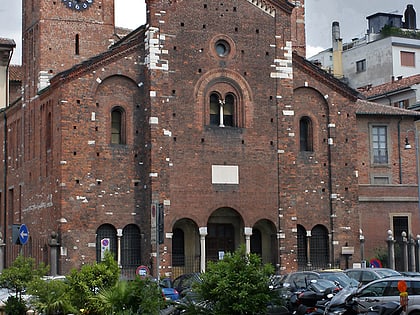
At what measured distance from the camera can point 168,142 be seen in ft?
132

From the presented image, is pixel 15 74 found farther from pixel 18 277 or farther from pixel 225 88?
pixel 18 277

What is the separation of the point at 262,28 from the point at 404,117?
12.3m

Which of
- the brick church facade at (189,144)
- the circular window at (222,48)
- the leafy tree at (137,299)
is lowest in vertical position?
the leafy tree at (137,299)

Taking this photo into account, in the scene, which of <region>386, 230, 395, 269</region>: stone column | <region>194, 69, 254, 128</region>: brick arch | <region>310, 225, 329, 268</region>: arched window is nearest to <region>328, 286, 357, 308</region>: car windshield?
<region>194, 69, 254, 128</region>: brick arch

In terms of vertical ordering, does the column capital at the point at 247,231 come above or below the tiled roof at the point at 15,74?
below

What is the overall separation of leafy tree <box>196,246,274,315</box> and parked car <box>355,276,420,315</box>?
5030 mm

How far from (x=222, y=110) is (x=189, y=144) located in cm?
270

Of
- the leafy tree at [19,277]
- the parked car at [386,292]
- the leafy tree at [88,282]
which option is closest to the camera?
the leafy tree at [88,282]

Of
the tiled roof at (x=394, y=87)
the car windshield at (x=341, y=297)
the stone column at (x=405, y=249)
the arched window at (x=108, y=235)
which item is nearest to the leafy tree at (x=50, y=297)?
the car windshield at (x=341, y=297)

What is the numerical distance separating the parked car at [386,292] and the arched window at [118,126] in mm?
20192

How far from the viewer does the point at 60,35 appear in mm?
45625

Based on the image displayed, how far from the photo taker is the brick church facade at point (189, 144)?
129 feet

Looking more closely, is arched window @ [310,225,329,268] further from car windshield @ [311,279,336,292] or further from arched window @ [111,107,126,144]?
car windshield @ [311,279,336,292]

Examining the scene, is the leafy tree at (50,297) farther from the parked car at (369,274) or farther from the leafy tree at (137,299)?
the parked car at (369,274)
